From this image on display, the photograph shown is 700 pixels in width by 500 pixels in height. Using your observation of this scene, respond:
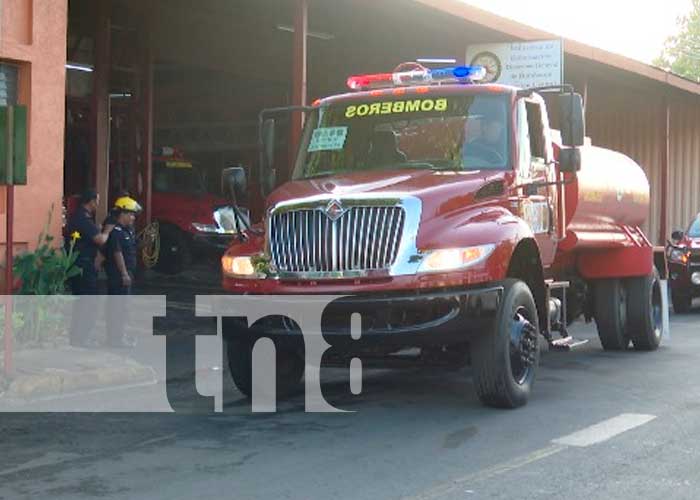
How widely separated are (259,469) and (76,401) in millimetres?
3089

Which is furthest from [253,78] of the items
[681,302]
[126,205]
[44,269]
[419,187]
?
[419,187]

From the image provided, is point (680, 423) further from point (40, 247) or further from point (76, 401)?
point (40, 247)

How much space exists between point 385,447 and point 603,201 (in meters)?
4.96

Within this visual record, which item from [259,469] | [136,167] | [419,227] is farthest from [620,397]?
[136,167]

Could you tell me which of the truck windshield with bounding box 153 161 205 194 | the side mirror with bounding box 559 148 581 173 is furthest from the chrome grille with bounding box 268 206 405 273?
the truck windshield with bounding box 153 161 205 194

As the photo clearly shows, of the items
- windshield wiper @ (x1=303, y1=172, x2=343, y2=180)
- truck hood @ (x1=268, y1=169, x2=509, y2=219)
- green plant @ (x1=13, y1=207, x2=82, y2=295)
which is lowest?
green plant @ (x1=13, y1=207, x2=82, y2=295)

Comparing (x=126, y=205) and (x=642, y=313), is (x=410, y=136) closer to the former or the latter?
(x=126, y=205)

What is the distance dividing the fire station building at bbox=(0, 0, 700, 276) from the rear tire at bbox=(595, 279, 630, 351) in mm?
3921

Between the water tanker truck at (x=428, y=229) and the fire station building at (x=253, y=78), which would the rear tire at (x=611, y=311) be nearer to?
the water tanker truck at (x=428, y=229)

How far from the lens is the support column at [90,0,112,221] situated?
1908 centimetres

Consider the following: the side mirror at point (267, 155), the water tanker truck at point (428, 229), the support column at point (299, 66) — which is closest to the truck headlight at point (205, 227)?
the support column at point (299, 66)

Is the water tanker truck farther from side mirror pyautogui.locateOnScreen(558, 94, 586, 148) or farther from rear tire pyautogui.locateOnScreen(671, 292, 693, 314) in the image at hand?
rear tire pyautogui.locateOnScreen(671, 292, 693, 314)

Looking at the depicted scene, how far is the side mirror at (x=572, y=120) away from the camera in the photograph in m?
8.73

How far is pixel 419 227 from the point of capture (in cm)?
770
